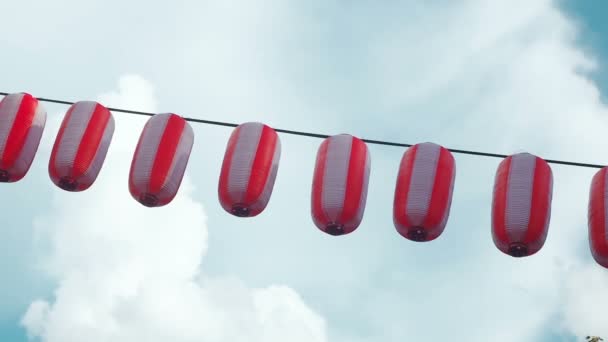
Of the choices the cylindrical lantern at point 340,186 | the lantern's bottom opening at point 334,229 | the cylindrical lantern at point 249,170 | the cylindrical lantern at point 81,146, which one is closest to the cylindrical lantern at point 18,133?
the cylindrical lantern at point 81,146

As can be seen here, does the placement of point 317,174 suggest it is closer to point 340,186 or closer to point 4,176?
point 340,186

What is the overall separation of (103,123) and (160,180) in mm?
1253

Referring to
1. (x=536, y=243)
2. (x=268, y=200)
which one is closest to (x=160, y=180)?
(x=268, y=200)

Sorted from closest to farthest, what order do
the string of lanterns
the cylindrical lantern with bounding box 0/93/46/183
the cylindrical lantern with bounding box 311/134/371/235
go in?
the string of lanterns < the cylindrical lantern with bounding box 311/134/371/235 < the cylindrical lantern with bounding box 0/93/46/183

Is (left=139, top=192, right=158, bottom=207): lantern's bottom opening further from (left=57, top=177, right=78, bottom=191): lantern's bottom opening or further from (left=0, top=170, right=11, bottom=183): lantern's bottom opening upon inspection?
(left=0, top=170, right=11, bottom=183): lantern's bottom opening

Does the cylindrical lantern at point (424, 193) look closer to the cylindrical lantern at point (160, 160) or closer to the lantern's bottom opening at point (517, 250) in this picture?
the lantern's bottom opening at point (517, 250)

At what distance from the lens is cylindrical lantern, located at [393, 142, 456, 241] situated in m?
9.38

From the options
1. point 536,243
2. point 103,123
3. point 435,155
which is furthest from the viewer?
point 103,123

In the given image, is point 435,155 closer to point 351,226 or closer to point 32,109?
point 351,226

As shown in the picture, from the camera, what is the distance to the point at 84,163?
400 inches

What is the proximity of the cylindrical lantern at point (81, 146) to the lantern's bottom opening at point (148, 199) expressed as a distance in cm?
72

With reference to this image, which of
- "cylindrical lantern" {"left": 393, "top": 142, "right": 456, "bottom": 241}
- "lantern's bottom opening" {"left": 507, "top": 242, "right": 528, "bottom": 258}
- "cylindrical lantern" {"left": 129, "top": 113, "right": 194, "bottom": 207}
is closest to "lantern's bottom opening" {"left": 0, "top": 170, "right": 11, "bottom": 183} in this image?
"cylindrical lantern" {"left": 129, "top": 113, "right": 194, "bottom": 207}

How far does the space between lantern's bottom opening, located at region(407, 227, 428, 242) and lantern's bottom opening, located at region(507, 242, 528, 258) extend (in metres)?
0.84

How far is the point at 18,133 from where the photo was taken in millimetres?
10531
